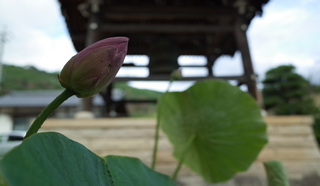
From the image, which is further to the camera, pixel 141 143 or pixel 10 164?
pixel 141 143

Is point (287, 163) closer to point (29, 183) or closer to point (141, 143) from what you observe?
point (141, 143)

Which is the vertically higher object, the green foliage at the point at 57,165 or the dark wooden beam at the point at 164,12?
the dark wooden beam at the point at 164,12

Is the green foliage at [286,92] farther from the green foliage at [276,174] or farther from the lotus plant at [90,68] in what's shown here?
the lotus plant at [90,68]

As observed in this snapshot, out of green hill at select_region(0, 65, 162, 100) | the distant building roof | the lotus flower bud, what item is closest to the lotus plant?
the lotus flower bud

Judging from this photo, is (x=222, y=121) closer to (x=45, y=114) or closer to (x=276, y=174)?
(x=276, y=174)

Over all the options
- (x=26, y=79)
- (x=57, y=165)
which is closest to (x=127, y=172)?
(x=57, y=165)

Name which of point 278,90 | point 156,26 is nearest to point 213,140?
point 156,26

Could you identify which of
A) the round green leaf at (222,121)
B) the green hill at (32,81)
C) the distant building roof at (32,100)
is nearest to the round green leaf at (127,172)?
the round green leaf at (222,121)

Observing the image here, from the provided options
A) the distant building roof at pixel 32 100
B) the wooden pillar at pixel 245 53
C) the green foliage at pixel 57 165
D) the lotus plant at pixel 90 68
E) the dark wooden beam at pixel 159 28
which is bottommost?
the distant building roof at pixel 32 100
